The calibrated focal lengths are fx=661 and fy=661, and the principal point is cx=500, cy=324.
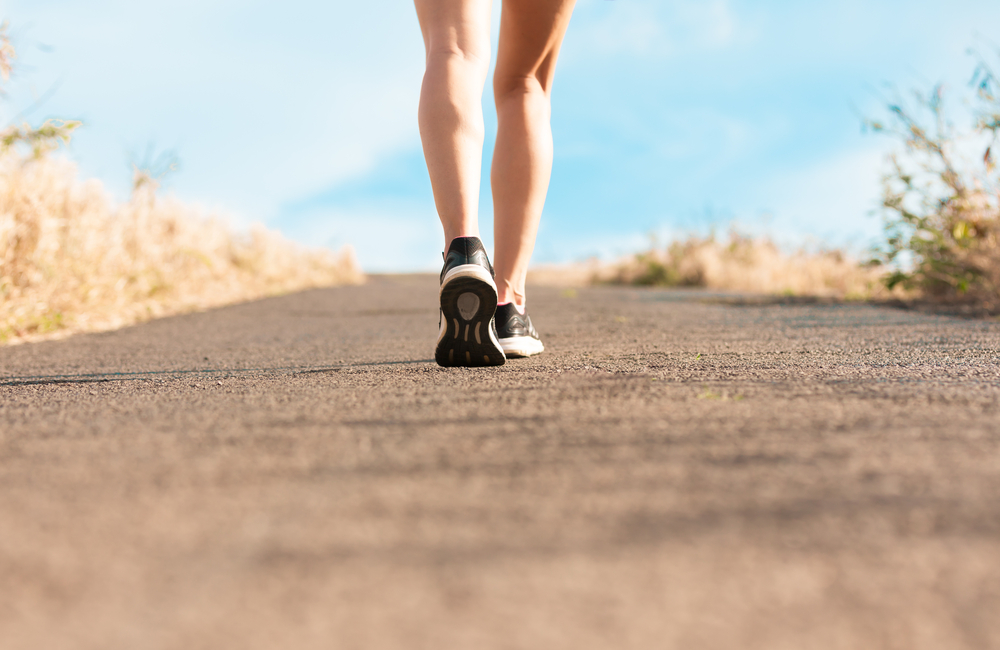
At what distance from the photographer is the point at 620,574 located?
0.56 meters

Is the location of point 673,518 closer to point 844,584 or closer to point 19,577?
point 844,584

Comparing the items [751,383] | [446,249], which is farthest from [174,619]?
[446,249]

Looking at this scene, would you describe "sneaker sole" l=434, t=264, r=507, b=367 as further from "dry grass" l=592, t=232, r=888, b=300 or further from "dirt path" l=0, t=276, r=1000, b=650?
"dry grass" l=592, t=232, r=888, b=300

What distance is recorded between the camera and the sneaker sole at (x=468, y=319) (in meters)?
1.64

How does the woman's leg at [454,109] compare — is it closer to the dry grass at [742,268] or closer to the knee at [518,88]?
the knee at [518,88]

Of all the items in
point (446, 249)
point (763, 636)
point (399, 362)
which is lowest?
point (763, 636)

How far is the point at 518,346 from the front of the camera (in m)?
2.00

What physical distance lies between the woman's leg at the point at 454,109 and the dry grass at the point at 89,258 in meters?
2.71

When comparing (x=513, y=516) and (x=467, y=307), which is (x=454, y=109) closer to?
(x=467, y=307)

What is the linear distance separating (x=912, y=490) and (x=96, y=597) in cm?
81

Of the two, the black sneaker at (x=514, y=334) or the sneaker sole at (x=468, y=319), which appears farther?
the black sneaker at (x=514, y=334)

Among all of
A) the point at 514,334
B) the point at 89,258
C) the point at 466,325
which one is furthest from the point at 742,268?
the point at 466,325

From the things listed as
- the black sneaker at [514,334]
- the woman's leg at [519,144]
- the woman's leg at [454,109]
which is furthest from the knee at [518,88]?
the black sneaker at [514,334]

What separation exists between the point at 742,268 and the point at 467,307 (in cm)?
996
